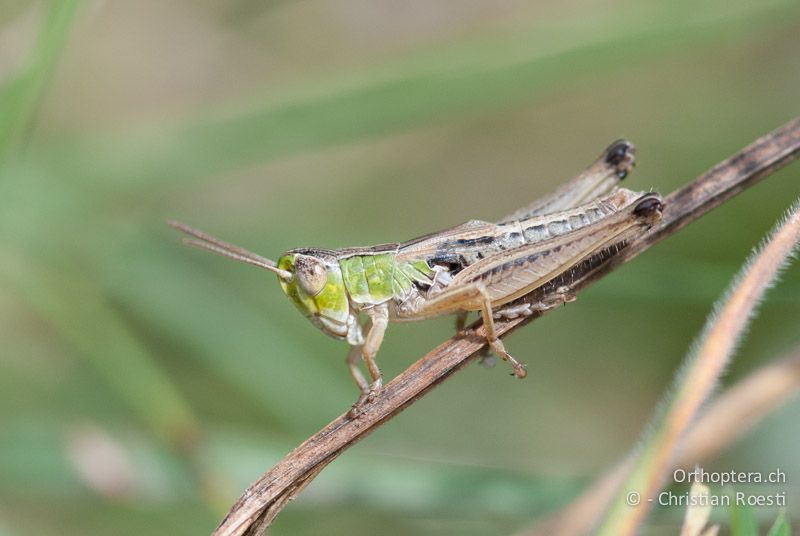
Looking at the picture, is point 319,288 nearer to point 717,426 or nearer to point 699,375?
point 717,426

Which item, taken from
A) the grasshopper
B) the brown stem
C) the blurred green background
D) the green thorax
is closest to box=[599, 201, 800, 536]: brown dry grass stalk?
the brown stem

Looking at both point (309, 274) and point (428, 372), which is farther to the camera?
point (309, 274)

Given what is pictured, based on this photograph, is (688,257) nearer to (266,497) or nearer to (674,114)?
(674,114)

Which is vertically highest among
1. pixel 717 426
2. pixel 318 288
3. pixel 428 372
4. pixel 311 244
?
pixel 311 244

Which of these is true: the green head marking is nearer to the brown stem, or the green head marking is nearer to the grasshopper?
the grasshopper

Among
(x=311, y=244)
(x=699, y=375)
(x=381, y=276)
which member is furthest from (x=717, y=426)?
(x=311, y=244)

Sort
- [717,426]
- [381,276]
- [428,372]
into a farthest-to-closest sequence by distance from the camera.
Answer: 1. [381,276]
2. [717,426]
3. [428,372]

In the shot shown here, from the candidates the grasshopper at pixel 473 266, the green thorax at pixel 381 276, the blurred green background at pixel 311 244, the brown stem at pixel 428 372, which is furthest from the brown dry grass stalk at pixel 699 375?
the green thorax at pixel 381 276
